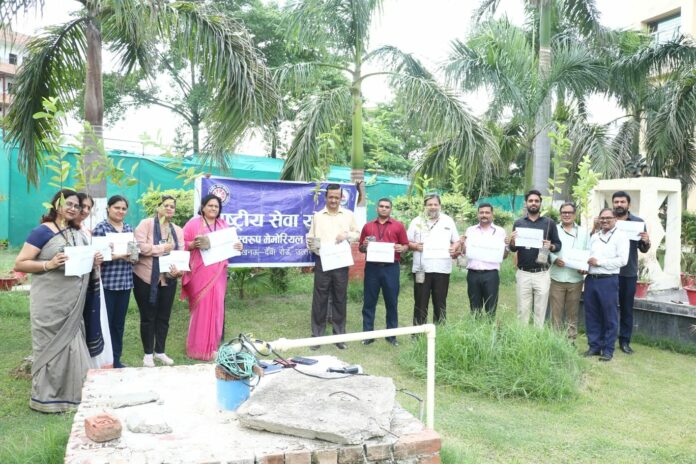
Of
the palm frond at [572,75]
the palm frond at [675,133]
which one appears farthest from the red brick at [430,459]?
the palm frond at [675,133]

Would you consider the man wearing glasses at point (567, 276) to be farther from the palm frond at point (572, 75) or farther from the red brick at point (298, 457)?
the palm frond at point (572, 75)

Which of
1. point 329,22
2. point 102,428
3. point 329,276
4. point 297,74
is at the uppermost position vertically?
point 329,22

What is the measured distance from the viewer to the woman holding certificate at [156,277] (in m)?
5.66

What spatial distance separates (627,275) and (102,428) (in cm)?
608

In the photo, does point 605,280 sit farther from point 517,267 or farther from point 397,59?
point 397,59

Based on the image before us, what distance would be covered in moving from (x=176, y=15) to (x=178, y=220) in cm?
340

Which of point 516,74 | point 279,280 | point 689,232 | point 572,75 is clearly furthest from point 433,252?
point 689,232

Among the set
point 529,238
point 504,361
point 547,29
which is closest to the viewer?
point 504,361

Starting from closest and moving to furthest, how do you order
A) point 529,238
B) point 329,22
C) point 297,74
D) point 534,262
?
point 529,238 < point 534,262 < point 329,22 < point 297,74

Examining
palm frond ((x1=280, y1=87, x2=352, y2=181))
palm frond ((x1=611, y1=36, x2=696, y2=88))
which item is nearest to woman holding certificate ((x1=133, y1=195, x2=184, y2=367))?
palm frond ((x1=280, y1=87, x2=352, y2=181))

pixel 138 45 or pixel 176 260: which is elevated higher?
pixel 138 45

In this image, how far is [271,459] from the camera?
2.88m

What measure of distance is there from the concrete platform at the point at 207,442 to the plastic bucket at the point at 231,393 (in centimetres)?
4

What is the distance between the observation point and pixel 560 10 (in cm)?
1410
